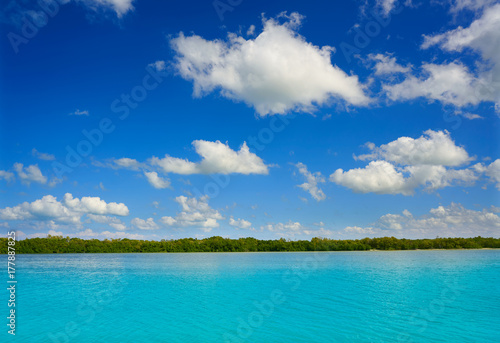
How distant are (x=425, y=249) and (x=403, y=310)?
483 feet

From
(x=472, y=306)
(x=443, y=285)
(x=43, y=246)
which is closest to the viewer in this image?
(x=472, y=306)

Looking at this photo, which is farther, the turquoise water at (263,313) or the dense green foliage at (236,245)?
the dense green foliage at (236,245)

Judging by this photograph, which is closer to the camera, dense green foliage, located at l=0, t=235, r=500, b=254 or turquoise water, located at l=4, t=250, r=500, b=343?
turquoise water, located at l=4, t=250, r=500, b=343

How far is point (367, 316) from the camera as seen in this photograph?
1770 centimetres

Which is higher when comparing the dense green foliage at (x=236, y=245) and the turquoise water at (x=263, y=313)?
the turquoise water at (x=263, y=313)

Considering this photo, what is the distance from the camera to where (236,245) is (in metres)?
136

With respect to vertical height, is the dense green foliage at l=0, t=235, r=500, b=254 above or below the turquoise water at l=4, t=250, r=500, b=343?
below

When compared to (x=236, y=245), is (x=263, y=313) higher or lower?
higher

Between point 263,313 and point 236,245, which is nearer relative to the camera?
point 263,313

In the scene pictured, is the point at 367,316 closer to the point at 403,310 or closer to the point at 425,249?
the point at 403,310

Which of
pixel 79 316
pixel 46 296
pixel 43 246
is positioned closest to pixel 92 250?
pixel 43 246

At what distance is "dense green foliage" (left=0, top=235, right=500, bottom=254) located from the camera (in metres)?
130

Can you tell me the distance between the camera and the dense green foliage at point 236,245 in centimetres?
12950

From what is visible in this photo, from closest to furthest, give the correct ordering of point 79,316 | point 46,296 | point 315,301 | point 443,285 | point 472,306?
point 79,316, point 472,306, point 315,301, point 46,296, point 443,285
